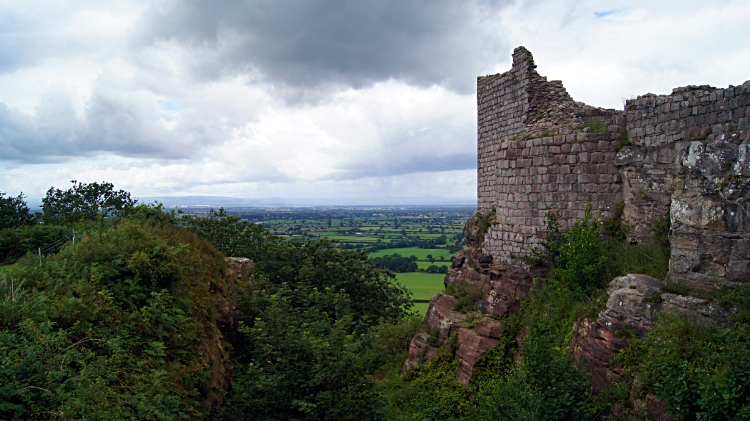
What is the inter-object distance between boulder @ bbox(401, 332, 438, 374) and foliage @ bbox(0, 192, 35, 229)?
20.2 metres

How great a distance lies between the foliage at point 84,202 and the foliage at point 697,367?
21962 mm

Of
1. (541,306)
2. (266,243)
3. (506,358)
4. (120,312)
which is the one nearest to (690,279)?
(541,306)

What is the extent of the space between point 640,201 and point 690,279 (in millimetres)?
2281

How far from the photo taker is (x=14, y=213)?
65.3ft

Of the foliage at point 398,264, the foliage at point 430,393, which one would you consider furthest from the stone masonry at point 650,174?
the foliage at point 398,264

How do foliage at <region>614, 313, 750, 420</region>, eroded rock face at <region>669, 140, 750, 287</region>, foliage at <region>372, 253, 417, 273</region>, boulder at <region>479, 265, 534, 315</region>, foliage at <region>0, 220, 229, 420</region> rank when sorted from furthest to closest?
foliage at <region>372, 253, 417, 273</region> → boulder at <region>479, 265, 534, 315</region> → eroded rock face at <region>669, 140, 750, 287</region> → foliage at <region>614, 313, 750, 420</region> → foliage at <region>0, 220, 229, 420</region>

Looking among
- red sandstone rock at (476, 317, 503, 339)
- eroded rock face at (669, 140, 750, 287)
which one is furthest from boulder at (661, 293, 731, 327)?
red sandstone rock at (476, 317, 503, 339)

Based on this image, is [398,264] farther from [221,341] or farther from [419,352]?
[221,341]

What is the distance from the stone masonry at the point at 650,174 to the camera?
638 centimetres

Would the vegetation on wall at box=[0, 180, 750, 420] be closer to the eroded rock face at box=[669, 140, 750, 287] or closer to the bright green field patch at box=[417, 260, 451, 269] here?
the eroded rock face at box=[669, 140, 750, 287]

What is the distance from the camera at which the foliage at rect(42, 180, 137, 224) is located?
20.8m

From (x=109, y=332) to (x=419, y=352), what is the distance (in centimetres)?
715

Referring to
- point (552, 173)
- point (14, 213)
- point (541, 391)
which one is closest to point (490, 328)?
point (541, 391)

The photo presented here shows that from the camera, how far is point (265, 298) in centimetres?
1017
